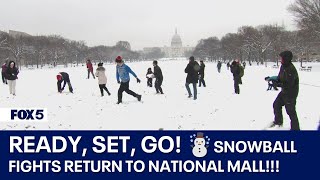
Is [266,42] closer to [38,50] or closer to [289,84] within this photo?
[38,50]

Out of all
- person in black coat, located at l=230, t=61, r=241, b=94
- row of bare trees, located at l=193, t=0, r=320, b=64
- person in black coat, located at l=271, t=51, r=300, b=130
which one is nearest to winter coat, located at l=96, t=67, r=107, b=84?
person in black coat, located at l=230, t=61, r=241, b=94

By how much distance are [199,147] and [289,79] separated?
11.1ft

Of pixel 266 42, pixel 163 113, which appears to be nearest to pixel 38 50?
pixel 266 42

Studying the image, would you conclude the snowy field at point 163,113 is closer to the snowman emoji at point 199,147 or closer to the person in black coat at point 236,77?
the person in black coat at point 236,77

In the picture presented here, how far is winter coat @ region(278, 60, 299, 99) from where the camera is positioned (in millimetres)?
7785

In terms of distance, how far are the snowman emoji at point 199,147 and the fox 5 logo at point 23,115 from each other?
6.13 metres

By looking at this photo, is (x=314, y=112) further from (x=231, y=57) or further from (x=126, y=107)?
(x=231, y=57)

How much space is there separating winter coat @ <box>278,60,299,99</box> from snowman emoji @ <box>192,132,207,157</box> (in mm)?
3102

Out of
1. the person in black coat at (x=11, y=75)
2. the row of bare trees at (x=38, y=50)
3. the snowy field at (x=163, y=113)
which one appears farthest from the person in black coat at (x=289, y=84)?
the row of bare trees at (x=38, y=50)

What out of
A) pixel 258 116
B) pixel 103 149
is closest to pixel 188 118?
pixel 258 116

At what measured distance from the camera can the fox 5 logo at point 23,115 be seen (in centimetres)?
1048

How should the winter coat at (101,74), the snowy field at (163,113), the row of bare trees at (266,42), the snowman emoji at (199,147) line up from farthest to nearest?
the row of bare trees at (266,42), the winter coat at (101,74), the snowy field at (163,113), the snowman emoji at (199,147)

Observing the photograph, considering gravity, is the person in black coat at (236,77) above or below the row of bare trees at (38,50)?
below

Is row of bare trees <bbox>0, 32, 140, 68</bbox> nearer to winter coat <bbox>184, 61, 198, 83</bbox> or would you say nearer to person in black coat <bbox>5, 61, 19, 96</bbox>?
person in black coat <bbox>5, 61, 19, 96</bbox>
